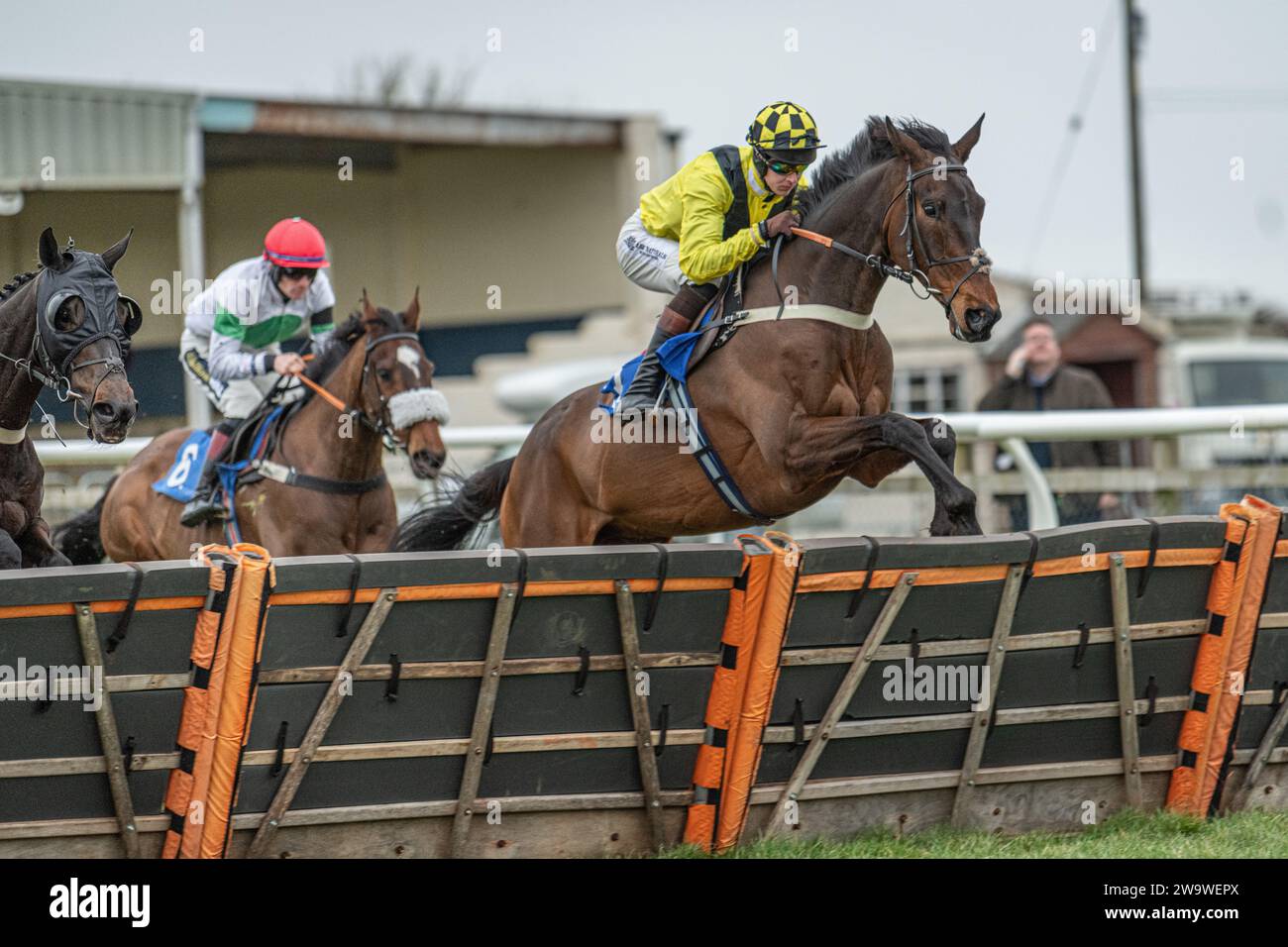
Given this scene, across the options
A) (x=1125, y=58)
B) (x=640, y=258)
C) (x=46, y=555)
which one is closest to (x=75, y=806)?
(x=46, y=555)

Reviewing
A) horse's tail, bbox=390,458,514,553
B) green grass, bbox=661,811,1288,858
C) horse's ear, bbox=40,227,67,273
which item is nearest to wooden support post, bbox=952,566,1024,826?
green grass, bbox=661,811,1288,858

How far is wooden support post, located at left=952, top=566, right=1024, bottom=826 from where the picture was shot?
186 inches

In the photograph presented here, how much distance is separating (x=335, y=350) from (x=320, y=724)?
11.2ft

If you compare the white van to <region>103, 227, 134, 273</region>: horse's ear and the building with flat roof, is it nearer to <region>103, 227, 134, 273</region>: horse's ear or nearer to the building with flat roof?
the building with flat roof

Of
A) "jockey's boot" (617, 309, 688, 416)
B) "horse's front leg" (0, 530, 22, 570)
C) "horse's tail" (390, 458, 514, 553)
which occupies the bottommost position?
"horse's tail" (390, 458, 514, 553)

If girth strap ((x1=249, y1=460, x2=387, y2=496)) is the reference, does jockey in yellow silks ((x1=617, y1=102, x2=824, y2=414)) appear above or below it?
above

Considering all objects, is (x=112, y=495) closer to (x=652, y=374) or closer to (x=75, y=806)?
(x=652, y=374)

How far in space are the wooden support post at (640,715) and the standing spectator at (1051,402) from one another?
5340 mm

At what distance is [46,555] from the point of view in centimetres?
545

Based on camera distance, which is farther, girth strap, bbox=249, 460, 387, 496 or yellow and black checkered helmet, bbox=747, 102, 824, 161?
girth strap, bbox=249, 460, 387, 496

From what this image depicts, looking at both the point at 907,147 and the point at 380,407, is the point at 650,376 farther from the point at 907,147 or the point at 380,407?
the point at 380,407

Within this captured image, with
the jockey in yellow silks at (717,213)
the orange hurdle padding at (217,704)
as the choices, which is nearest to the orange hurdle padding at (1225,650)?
the jockey in yellow silks at (717,213)

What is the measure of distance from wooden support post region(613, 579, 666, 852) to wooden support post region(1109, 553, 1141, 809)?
4.73ft

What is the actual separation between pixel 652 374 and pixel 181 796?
258 centimetres
